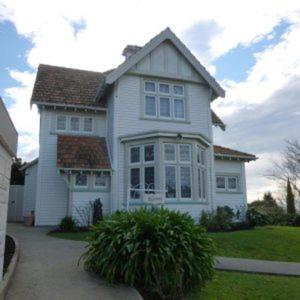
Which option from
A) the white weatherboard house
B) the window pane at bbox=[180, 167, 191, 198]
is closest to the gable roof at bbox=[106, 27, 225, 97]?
the white weatherboard house

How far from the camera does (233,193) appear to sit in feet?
68.8

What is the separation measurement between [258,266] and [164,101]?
10.4 meters

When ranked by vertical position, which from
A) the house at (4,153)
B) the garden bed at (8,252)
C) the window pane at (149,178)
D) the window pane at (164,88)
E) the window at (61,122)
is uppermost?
the window pane at (164,88)

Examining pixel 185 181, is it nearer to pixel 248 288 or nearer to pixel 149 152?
pixel 149 152

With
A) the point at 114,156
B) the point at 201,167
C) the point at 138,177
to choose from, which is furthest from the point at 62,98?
the point at 201,167

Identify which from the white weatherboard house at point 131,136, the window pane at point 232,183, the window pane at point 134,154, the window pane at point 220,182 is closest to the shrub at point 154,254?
the white weatherboard house at point 131,136

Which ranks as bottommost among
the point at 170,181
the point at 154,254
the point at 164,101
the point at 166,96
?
the point at 154,254

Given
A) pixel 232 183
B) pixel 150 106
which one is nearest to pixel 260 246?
pixel 150 106

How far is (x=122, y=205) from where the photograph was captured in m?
17.3

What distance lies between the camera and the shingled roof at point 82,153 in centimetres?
1684

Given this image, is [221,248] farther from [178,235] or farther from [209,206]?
[209,206]

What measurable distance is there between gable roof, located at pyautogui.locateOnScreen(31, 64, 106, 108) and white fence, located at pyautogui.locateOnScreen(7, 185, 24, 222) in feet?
24.3

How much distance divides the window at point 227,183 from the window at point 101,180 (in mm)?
6387

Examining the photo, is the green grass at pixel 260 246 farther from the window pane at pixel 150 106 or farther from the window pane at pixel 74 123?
the window pane at pixel 74 123
